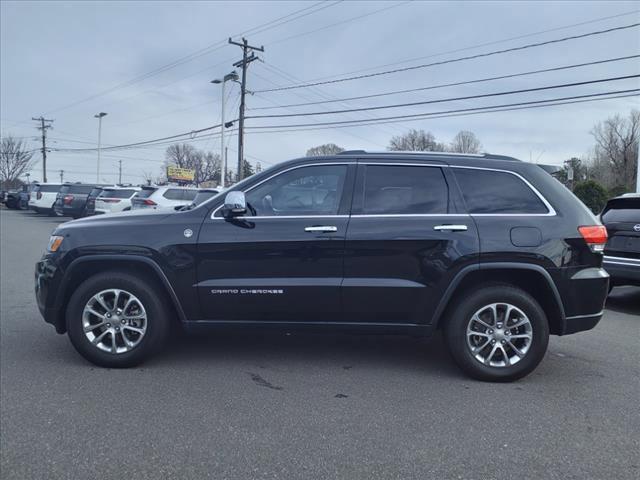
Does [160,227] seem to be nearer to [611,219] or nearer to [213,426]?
[213,426]

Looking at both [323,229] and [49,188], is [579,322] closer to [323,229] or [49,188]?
[323,229]

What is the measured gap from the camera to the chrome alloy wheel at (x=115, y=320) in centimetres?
436

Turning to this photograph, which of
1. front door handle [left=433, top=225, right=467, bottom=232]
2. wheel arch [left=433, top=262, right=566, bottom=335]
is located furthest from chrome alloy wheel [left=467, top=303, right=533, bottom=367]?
front door handle [left=433, top=225, right=467, bottom=232]

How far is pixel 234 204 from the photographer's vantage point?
13.6 ft

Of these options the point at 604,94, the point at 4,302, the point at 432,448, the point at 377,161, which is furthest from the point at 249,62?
the point at 432,448

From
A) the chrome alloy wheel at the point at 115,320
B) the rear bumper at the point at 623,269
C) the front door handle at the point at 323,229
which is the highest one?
the front door handle at the point at 323,229

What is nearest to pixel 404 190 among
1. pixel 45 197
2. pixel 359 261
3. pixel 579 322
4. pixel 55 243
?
pixel 359 261

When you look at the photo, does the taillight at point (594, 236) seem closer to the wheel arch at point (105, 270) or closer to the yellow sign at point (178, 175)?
the wheel arch at point (105, 270)

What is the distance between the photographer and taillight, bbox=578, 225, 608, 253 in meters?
4.19

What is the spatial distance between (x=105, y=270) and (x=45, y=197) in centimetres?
2737

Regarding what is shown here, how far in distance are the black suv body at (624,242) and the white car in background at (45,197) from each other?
91.8 feet

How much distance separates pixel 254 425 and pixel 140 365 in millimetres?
1540

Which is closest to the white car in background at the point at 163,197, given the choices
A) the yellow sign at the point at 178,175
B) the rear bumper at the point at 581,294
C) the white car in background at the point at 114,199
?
the white car in background at the point at 114,199

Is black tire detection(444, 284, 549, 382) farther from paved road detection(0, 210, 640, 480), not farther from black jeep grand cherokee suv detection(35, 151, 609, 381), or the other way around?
paved road detection(0, 210, 640, 480)
